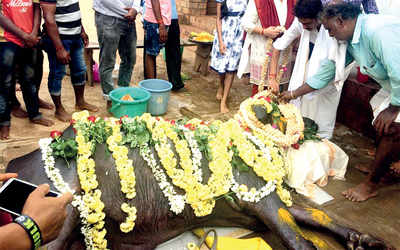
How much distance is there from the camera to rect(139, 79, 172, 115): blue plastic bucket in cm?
514

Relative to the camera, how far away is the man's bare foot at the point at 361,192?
3.58m

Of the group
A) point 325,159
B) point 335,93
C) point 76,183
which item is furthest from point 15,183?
point 335,93

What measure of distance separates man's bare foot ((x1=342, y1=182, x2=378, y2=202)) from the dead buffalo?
2.39 ft

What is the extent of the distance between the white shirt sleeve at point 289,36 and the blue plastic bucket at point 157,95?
69.8 inches

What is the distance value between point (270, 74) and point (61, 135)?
10.2 ft

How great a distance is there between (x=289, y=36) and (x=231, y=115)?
166 cm

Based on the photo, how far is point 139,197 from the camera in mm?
2516

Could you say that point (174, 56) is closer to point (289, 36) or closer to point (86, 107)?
point (86, 107)

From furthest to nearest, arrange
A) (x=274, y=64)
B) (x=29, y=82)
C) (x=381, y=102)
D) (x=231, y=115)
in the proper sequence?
(x=231, y=115) → (x=274, y=64) → (x=29, y=82) → (x=381, y=102)

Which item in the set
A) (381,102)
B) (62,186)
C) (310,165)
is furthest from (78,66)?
(381,102)

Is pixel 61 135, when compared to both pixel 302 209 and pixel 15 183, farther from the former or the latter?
pixel 302 209

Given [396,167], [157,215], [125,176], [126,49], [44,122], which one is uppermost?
[126,49]

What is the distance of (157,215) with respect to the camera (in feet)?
8.47

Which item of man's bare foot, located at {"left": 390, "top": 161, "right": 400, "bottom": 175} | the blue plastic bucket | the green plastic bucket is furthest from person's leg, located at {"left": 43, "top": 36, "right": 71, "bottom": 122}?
man's bare foot, located at {"left": 390, "top": 161, "right": 400, "bottom": 175}
